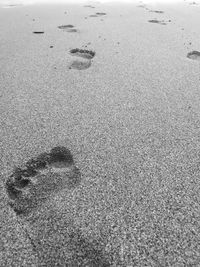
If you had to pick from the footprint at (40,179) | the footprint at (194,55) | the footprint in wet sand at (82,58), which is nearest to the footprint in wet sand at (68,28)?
the footprint in wet sand at (82,58)

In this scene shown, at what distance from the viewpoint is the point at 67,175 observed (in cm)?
150

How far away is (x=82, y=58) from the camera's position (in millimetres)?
2826

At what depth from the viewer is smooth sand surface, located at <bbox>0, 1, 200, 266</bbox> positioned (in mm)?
1264

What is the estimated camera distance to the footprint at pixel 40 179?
1360mm

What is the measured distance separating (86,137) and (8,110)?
0.59 meters

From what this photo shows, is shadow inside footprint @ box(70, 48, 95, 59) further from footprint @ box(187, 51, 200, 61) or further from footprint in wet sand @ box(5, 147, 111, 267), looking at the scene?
footprint in wet sand @ box(5, 147, 111, 267)

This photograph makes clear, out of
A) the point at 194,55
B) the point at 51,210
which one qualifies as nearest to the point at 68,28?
the point at 194,55

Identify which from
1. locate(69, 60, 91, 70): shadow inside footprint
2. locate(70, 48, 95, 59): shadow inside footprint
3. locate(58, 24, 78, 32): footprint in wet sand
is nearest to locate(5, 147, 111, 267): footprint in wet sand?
locate(69, 60, 91, 70): shadow inside footprint

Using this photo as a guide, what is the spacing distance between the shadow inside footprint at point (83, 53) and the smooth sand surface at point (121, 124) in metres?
0.05

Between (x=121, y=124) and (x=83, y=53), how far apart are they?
1.30 metres

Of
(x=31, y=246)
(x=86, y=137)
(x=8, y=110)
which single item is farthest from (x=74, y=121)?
(x=31, y=246)

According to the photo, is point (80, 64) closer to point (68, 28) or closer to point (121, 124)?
point (121, 124)

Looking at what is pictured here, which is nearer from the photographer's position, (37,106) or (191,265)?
(191,265)

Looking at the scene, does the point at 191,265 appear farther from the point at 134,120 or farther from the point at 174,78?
the point at 174,78
